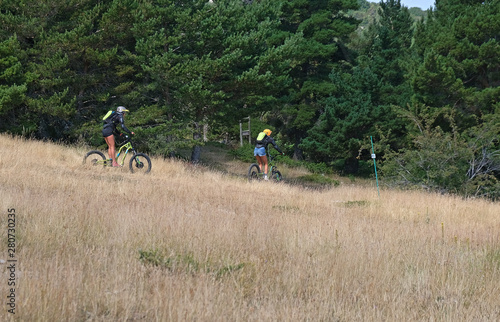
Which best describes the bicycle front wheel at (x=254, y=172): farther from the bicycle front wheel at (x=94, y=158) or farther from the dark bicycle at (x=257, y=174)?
the bicycle front wheel at (x=94, y=158)

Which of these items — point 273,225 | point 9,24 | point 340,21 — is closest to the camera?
point 273,225

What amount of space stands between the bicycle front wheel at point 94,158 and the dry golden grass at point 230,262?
4034mm

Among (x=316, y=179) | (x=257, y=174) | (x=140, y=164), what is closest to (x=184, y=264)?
(x=140, y=164)

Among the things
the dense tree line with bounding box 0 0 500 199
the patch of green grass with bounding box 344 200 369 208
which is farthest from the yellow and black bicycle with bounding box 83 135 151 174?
the patch of green grass with bounding box 344 200 369 208

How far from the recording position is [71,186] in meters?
9.84

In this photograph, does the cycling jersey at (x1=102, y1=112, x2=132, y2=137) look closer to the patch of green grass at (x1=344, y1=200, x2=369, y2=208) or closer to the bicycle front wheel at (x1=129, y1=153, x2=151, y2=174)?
the bicycle front wheel at (x1=129, y1=153, x2=151, y2=174)

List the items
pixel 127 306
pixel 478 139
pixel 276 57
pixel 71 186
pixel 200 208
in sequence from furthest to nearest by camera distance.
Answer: pixel 276 57
pixel 478 139
pixel 71 186
pixel 200 208
pixel 127 306

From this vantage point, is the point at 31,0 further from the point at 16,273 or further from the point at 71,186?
the point at 16,273

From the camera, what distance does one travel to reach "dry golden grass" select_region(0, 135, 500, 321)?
3.73 meters

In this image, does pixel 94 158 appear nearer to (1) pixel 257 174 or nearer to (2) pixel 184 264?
(1) pixel 257 174

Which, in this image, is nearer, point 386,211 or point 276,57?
point 386,211

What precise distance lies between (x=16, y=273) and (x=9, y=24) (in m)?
15.9

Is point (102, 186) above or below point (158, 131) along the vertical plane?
below

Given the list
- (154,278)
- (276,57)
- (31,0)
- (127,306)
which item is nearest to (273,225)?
(154,278)
